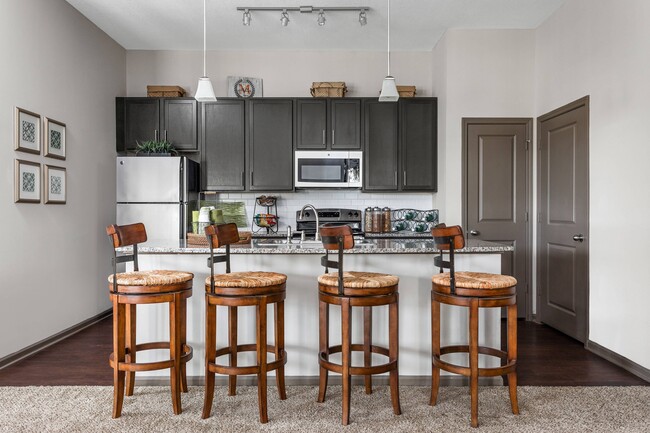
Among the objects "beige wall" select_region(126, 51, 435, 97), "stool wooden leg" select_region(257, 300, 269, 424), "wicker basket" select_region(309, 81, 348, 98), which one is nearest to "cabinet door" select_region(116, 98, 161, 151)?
"beige wall" select_region(126, 51, 435, 97)

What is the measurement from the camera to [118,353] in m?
2.45

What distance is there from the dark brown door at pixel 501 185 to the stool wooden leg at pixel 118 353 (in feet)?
11.5

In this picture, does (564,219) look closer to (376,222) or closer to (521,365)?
(521,365)

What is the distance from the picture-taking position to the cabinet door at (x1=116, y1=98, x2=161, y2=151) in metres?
5.13

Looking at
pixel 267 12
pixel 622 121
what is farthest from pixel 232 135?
pixel 622 121

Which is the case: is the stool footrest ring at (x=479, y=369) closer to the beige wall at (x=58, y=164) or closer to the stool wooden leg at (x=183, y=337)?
the stool wooden leg at (x=183, y=337)

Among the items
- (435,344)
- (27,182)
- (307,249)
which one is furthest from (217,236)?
(27,182)

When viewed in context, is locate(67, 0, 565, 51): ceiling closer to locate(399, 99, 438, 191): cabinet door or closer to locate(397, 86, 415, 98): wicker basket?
locate(397, 86, 415, 98): wicker basket

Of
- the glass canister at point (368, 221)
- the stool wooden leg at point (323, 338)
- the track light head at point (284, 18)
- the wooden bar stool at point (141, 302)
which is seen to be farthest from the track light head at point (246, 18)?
the stool wooden leg at point (323, 338)

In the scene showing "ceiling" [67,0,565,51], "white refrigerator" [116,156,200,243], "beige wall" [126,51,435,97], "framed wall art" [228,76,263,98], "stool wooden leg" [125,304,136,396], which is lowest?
"stool wooden leg" [125,304,136,396]

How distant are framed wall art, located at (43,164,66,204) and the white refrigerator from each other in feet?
2.23

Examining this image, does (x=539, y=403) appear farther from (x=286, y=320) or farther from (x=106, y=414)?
(x=106, y=414)

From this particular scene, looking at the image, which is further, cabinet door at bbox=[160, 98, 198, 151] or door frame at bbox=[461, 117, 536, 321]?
cabinet door at bbox=[160, 98, 198, 151]

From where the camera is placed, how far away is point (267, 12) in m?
4.41
